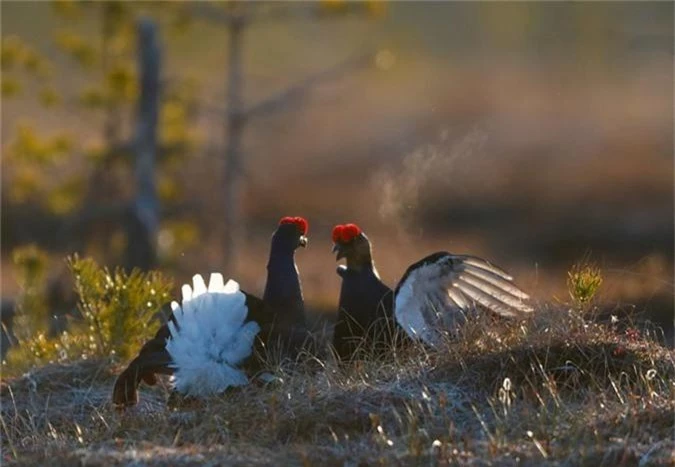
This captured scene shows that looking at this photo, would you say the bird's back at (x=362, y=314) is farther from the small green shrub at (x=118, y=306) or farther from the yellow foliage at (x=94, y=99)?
the yellow foliage at (x=94, y=99)

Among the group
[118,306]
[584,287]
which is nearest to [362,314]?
[584,287]

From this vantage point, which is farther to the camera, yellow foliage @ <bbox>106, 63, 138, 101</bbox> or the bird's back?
yellow foliage @ <bbox>106, 63, 138, 101</bbox>

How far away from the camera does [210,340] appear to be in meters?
5.56

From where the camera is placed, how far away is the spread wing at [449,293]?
5746 mm

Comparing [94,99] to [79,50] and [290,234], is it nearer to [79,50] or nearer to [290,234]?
[79,50]

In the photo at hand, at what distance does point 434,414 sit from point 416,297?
1165 mm

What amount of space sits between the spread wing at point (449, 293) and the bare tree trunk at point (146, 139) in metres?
7.80

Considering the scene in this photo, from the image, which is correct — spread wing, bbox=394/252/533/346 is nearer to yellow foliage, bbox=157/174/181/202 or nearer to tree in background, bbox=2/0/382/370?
tree in background, bbox=2/0/382/370

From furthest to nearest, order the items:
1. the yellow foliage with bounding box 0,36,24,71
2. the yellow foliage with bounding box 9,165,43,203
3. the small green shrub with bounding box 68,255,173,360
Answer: the yellow foliage with bounding box 9,165,43,203
the yellow foliage with bounding box 0,36,24,71
the small green shrub with bounding box 68,255,173,360

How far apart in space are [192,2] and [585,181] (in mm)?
8993

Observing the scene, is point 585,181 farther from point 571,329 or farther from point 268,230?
point 571,329

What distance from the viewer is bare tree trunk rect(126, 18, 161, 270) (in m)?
13.5

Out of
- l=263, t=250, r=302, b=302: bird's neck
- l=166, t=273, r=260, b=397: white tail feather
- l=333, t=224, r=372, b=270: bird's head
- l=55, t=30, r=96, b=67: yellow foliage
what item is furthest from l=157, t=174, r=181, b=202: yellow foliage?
l=166, t=273, r=260, b=397: white tail feather

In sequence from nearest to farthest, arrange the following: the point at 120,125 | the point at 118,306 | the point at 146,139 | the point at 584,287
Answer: the point at 584,287
the point at 118,306
the point at 146,139
the point at 120,125
